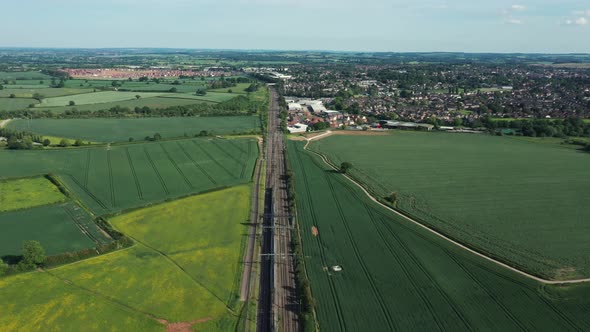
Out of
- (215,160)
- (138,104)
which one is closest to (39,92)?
(138,104)

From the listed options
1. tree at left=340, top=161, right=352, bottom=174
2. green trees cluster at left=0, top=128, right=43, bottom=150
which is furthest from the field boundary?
tree at left=340, top=161, right=352, bottom=174

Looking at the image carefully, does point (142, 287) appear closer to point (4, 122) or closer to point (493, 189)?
point (493, 189)

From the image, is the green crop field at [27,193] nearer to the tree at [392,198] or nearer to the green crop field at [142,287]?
the green crop field at [142,287]

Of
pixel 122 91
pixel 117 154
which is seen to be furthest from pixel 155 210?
pixel 122 91

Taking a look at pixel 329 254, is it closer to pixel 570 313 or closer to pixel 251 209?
pixel 251 209

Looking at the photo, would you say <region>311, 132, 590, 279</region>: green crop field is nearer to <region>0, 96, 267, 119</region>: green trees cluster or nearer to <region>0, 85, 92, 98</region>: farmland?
<region>0, 96, 267, 119</region>: green trees cluster
